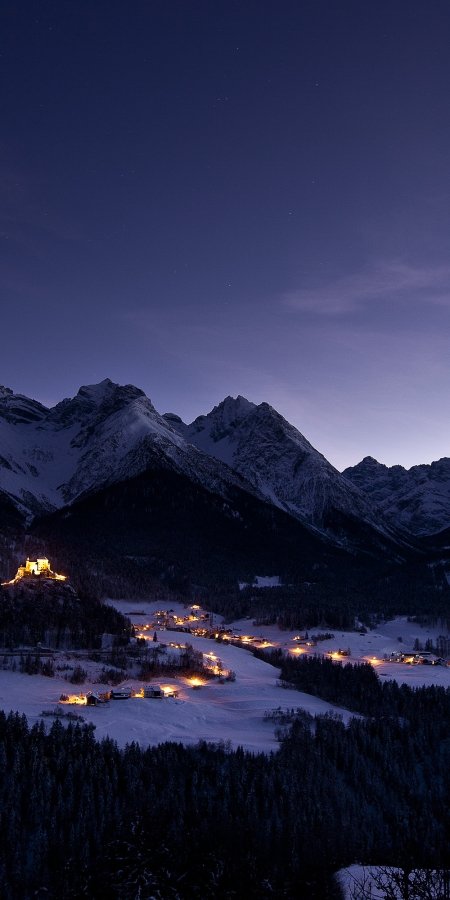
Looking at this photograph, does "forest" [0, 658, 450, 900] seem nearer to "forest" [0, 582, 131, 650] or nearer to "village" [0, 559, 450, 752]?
"village" [0, 559, 450, 752]

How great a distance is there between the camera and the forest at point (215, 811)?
78.6 m

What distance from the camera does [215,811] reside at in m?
98.9

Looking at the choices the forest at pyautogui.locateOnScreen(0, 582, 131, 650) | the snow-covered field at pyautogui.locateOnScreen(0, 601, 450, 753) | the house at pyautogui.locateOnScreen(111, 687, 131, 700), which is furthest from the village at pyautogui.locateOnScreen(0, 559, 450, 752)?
the forest at pyautogui.locateOnScreen(0, 582, 131, 650)

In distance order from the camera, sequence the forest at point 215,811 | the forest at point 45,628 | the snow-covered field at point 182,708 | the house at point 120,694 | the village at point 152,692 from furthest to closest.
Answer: the forest at point 45,628 → the house at point 120,694 → the village at point 152,692 → the snow-covered field at point 182,708 → the forest at point 215,811

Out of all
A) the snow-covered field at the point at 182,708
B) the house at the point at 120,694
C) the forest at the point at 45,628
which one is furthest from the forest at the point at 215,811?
the forest at the point at 45,628

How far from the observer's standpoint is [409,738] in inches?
5295

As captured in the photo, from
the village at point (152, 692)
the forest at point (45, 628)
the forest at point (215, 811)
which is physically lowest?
the forest at point (215, 811)

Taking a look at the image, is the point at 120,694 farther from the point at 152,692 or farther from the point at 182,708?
the point at 182,708

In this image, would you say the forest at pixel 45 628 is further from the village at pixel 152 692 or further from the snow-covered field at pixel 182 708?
the snow-covered field at pixel 182 708

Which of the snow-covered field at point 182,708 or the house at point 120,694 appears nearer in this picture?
the snow-covered field at point 182,708

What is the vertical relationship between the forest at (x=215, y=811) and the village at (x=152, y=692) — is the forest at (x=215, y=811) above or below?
below

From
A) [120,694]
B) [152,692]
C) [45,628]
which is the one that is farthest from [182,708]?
[45,628]

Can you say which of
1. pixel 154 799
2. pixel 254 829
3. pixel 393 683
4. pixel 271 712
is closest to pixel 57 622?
pixel 271 712

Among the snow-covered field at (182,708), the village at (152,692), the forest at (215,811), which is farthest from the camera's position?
the village at (152,692)
